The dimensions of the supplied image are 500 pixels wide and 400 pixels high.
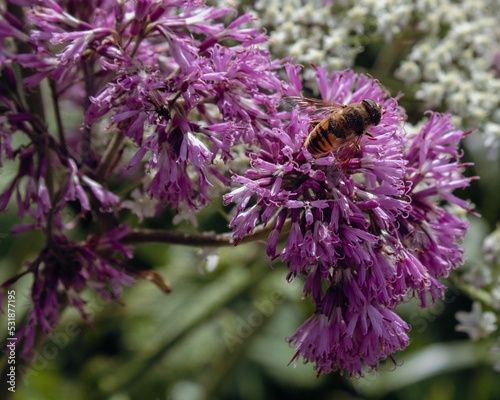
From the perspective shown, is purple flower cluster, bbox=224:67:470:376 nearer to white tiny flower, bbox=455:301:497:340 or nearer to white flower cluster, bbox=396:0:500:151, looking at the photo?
white tiny flower, bbox=455:301:497:340

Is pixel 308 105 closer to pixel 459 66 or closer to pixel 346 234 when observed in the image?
A: pixel 346 234

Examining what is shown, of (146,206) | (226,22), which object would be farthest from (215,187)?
(226,22)

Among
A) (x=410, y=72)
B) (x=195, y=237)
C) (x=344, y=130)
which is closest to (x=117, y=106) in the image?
(x=195, y=237)

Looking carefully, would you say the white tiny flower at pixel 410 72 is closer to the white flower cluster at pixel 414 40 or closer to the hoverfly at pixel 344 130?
the white flower cluster at pixel 414 40

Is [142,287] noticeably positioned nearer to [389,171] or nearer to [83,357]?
[83,357]

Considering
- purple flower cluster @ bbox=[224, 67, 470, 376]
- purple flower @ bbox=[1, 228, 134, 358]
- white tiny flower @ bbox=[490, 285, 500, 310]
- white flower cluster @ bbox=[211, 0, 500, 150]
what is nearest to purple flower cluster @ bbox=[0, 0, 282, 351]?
purple flower @ bbox=[1, 228, 134, 358]

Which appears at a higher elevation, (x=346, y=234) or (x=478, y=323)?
(x=346, y=234)

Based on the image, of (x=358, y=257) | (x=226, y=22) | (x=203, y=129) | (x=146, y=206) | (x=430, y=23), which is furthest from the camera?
(x=430, y=23)
